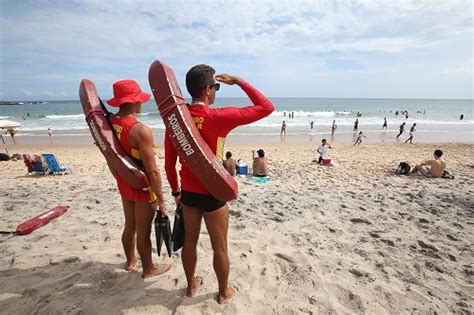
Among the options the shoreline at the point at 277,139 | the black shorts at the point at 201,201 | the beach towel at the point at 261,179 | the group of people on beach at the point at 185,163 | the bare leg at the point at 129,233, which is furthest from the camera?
the shoreline at the point at 277,139

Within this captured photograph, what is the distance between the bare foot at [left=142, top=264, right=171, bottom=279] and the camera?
2.98m

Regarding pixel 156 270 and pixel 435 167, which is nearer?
pixel 156 270

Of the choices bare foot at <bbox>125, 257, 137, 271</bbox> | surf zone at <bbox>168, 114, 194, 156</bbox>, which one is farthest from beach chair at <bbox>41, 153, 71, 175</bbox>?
surf zone at <bbox>168, 114, 194, 156</bbox>

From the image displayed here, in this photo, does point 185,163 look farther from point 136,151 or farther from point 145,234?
point 145,234

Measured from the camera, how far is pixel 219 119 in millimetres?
2064

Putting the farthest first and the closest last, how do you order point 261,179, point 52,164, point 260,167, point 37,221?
point 52,164, point 260,167, point 261,179, point 37,221

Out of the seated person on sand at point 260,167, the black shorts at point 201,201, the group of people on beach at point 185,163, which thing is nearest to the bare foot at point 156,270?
the group of people on beach at point 185,163

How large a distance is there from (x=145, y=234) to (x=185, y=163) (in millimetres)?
1075

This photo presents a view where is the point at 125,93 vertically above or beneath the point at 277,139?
above

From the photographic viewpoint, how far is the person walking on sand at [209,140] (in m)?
2.08

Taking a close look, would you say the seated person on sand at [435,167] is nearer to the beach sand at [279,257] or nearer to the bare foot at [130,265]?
the beach sand at [279,257]

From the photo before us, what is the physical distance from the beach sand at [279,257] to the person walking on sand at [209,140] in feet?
2.11

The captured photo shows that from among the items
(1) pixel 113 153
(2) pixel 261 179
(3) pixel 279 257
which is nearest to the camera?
(1) pixel 113 153

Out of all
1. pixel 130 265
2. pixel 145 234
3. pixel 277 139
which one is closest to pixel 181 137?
pixel 145 234
